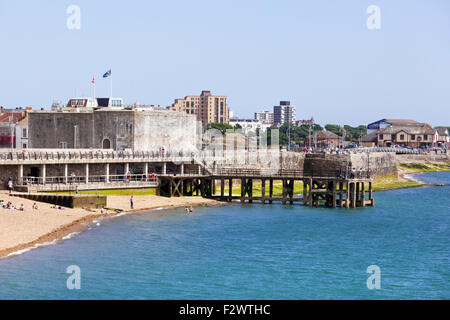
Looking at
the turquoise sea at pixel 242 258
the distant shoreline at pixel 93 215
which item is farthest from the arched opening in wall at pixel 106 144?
the turquoise sea at pixel 242 258

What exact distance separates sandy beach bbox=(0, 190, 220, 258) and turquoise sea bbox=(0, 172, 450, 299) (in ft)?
5.05

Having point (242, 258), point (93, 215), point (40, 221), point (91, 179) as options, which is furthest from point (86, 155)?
point (242, 258)

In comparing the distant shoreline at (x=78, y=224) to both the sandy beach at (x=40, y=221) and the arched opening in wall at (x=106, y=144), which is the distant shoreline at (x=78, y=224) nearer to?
the sandy beach at (x=40, y=221)

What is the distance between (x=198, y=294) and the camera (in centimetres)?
3825

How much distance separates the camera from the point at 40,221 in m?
54.3

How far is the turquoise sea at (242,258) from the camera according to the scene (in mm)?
39094

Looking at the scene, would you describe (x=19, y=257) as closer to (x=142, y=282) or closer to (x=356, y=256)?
(x=142, y=282)

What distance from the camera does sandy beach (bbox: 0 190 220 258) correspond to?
47.7m

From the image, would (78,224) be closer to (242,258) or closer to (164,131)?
(242,258)

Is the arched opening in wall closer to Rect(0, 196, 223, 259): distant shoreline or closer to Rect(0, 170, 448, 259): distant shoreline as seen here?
Rect(0, 170, 448, 259): distant shoreline

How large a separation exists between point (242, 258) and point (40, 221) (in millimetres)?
16520

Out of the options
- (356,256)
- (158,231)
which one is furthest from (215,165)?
(356,256)

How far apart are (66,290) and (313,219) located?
106ft

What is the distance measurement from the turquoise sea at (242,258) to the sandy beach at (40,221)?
1540 millimetres
